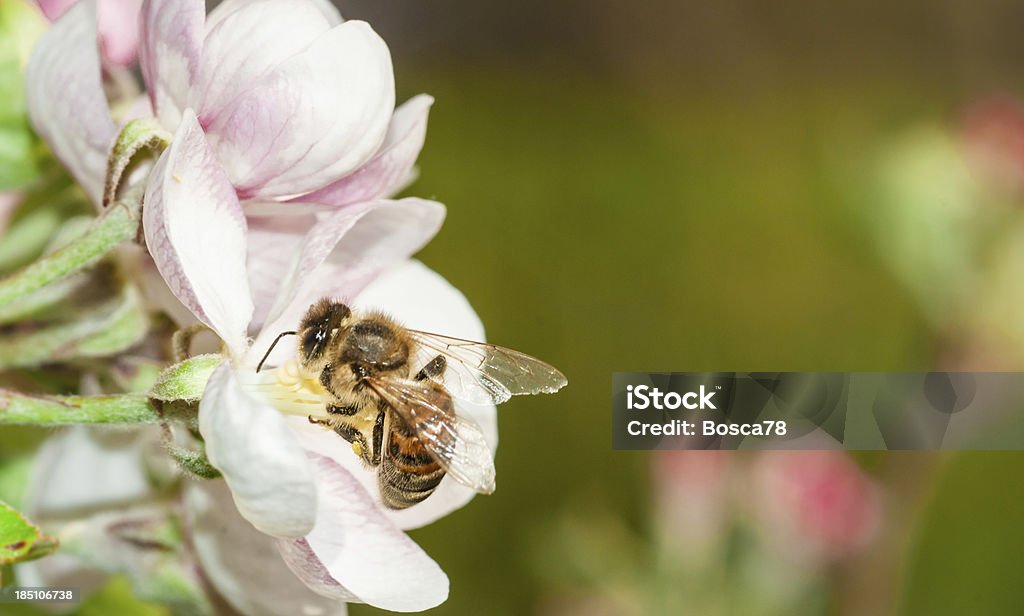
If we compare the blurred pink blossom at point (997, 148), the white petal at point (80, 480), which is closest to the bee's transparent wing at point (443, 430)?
the white petal at point (80, 480)

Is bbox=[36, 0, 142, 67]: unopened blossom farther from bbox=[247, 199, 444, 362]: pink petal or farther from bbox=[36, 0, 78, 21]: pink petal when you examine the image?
bbox=[247, 199, 444, 362]: pink petal

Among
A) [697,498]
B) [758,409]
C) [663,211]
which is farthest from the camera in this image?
[663,211]

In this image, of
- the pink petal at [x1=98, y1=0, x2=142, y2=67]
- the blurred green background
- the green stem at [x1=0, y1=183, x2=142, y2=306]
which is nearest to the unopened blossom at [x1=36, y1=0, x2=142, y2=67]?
the pink petal at [x1=98, y1=0, x2=142, y2=67]

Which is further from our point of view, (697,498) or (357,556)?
(697,498)

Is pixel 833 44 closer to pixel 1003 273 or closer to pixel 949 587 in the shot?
pixel 949 587

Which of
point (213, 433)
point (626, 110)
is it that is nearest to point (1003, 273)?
point (213, 433)

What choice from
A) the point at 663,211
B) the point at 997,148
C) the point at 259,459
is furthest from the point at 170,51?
the point at 663,211

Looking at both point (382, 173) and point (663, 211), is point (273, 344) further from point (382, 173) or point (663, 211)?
point (663, 211)

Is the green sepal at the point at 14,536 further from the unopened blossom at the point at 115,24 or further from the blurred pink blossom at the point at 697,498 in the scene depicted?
the blurred pink blossom at the point at 697,498
